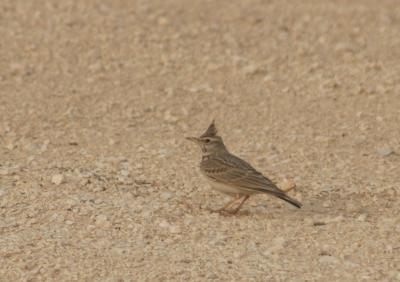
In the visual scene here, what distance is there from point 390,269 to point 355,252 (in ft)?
1.30

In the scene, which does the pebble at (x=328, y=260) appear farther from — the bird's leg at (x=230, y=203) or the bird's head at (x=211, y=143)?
the bird's head at (x=211, y=143)

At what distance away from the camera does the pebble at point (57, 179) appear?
9.22 metres

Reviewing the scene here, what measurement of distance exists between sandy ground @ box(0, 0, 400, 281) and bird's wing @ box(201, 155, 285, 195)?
30cm

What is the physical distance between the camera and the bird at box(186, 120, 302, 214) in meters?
8.56

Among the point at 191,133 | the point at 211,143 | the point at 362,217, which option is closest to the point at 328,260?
the point at 362,217

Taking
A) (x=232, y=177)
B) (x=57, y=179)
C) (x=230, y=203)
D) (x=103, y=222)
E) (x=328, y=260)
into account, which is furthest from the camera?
(x=57, y=179)

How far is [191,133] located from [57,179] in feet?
8.57

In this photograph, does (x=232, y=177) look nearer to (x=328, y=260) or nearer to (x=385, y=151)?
(x=328, y=260)

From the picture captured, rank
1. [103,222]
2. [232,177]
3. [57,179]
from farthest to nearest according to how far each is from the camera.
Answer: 1. [57,179]
2. [232,177]
3. [103,222]

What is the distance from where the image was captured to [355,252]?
25.4 feet

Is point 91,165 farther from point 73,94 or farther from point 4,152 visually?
point 73,94

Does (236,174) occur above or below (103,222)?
above

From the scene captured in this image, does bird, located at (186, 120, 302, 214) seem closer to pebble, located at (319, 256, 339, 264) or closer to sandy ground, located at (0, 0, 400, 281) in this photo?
sandy ground, located at (0, 0, 400, 281)

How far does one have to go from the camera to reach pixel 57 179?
30.3 ft
